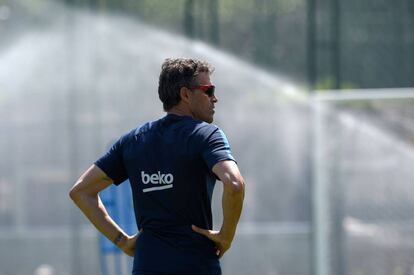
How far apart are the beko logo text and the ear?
290mm

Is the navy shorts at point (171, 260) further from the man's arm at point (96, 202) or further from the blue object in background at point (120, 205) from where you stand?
the blue object in background at point (120, 205)

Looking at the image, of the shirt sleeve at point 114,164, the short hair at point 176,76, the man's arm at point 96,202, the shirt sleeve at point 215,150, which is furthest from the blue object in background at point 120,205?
the shirt sleeve at point 215,150

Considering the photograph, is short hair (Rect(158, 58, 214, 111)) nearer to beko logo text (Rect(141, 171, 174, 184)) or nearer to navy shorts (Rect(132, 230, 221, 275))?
beko logo text (Rect(141, 171, 174, 184))

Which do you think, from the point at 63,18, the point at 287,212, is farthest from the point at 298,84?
the point at 63,18

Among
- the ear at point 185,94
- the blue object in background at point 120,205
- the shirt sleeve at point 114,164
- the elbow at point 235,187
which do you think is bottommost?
the blue object in background at point 120,205

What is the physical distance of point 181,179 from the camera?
3340 mm

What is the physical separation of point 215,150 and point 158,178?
27 centimetres

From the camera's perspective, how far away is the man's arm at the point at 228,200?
3.21 metres

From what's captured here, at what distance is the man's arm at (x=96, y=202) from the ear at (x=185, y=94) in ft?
1.50

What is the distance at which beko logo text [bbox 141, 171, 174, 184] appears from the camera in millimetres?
3357

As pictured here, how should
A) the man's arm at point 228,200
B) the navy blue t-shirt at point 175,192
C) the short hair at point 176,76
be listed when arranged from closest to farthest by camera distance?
the man's arm at point 228,200
the navy blue t-shirt at point 175,192
the short hair at point 176,76

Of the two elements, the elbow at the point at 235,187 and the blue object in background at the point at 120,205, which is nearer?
the elbow at the point at 235,187

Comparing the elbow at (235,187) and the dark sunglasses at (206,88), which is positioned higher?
the dark sunglasses at (206,88)

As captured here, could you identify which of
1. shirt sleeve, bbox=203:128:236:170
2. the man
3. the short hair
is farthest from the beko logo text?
the short hair
